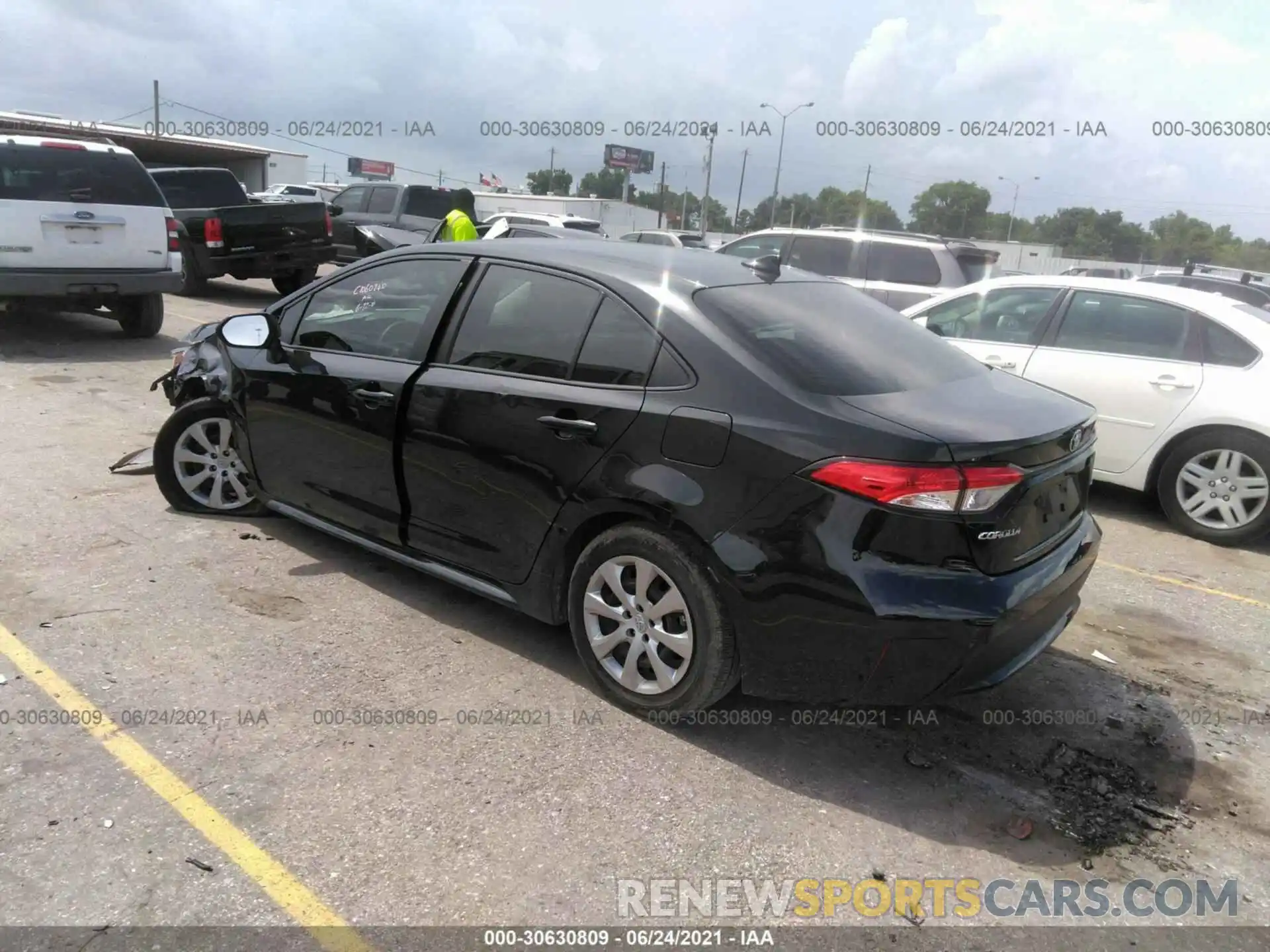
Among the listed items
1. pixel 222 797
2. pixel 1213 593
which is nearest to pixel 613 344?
pixel 222 797

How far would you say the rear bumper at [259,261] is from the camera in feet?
Result: 40.8

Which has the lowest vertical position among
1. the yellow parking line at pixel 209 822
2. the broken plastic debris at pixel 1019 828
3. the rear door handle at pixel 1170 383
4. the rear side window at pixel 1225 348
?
the yellow parking line at pixel 209 822

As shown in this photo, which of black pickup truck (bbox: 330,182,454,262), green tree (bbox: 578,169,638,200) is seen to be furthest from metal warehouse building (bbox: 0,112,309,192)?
green tree (bbox: 578,169,638,200)

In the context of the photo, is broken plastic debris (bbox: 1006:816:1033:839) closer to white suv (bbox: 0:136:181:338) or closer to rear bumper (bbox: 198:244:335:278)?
white suv (bbox: 0:136:181:338)

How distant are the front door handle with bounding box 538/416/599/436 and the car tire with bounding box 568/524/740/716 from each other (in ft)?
1.22

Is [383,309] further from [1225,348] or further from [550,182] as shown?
[550,182]

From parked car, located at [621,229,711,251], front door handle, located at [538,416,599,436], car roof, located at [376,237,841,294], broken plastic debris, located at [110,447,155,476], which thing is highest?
parked car, located at [621,229,711,251]

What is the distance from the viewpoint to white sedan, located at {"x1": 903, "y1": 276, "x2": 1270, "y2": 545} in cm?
564

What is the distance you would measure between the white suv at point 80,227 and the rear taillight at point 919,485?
884 cm

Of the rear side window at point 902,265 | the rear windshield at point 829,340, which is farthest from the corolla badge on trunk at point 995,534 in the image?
the rear side window at point 902,265

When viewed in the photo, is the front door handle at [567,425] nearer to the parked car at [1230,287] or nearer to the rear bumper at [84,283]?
the rear bumper at [84,283]

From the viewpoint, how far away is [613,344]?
3383 mm

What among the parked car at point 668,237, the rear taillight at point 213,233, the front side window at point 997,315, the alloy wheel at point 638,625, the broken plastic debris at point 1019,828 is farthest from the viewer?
the parked car at point 668,237

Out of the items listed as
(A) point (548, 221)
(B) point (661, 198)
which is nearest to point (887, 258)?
(A) point (548, 221)
